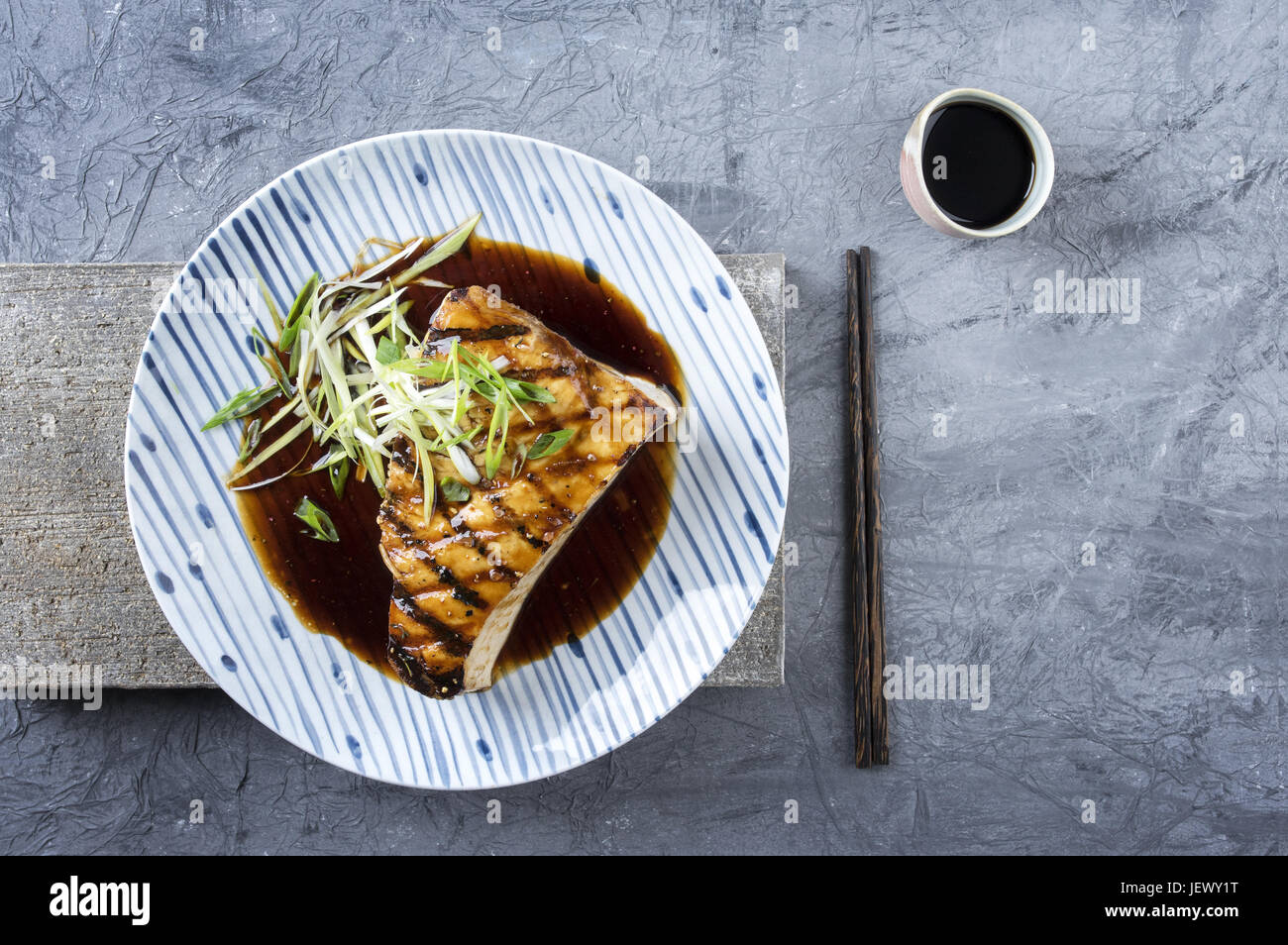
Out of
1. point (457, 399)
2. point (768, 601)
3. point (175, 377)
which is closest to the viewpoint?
point (457, 399)

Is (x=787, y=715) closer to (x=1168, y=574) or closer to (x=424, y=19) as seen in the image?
(x=1168, y=574)

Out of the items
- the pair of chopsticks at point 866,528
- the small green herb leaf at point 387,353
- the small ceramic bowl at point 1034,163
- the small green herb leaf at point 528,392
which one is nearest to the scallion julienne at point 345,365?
the small green herb leaf at point 387,353

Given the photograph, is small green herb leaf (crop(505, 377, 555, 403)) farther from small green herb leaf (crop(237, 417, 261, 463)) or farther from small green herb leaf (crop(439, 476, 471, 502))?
small green herb leaf (crop(237, 417, 261, 463))

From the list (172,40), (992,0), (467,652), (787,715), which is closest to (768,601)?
(787,715)

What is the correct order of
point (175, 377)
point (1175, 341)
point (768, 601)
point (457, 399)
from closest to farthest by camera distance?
point (457, 399), point (175, 377), point (768, 601), point (1175, 341)

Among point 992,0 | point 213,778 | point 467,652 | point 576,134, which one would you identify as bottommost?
point 213,778

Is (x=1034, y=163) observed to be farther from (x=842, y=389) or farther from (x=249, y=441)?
(x=249, y=441)
